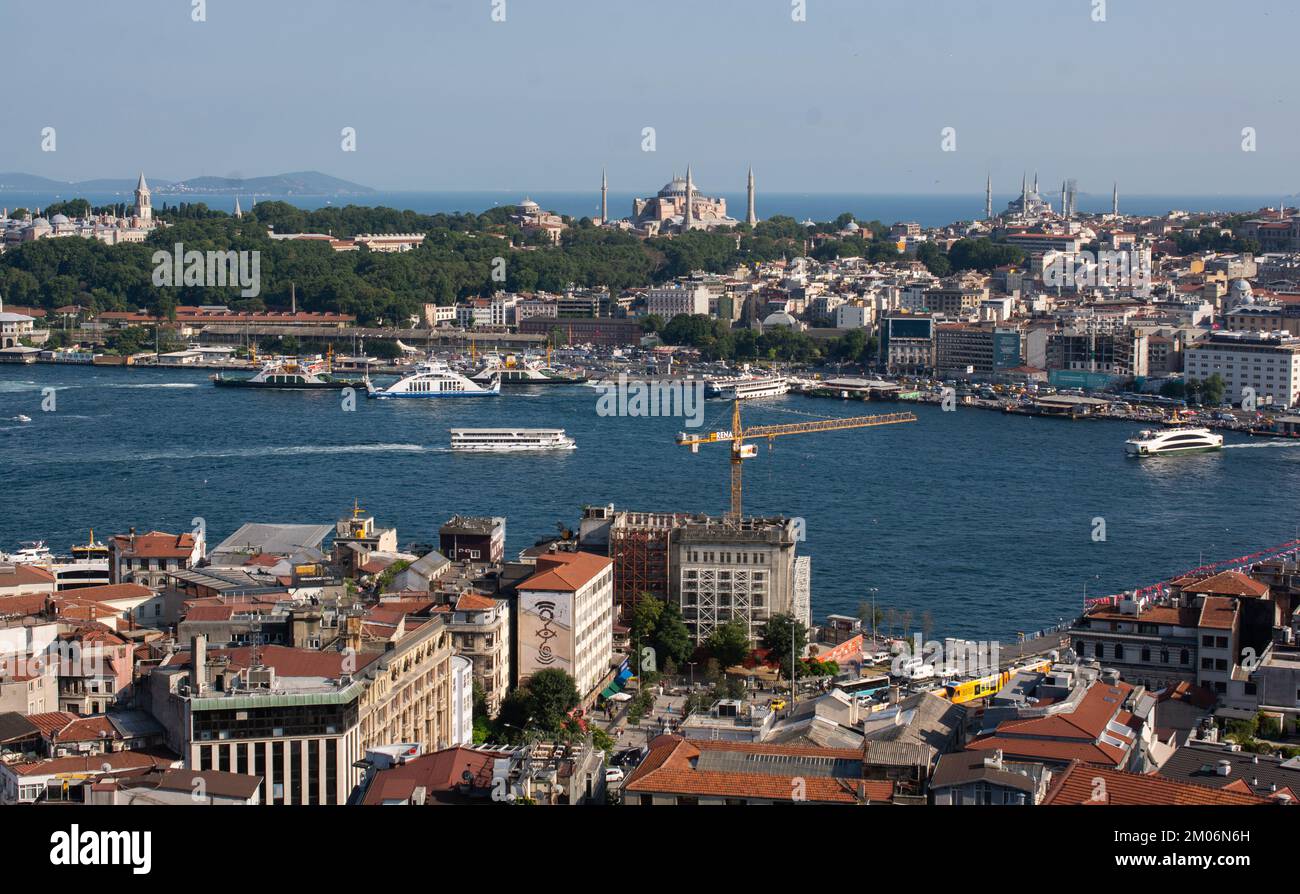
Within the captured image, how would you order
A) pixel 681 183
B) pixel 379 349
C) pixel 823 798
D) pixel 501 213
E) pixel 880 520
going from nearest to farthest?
pixel 823 798 < pixel 880 520 < pixel 379 349 < pixel 501 213 < pixel 681 183

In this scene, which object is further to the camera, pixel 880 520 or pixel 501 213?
pixel 501 213

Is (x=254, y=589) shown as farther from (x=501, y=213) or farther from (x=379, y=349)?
(x=501, y=213)

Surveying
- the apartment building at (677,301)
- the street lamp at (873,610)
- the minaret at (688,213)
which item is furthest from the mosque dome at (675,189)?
the street lamp at (873,610)

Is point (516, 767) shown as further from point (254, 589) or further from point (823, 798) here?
point (254, 589)
